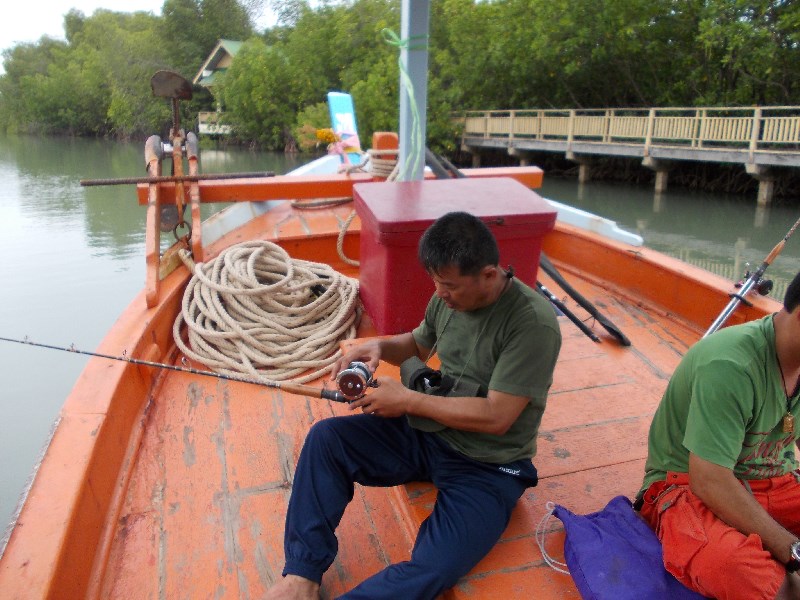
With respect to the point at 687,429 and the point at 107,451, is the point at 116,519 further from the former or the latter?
the point at 687,429

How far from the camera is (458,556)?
4.71 ft

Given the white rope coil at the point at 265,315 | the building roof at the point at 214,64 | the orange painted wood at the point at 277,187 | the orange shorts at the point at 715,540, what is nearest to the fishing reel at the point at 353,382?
the orange shorts at the point at 715,540

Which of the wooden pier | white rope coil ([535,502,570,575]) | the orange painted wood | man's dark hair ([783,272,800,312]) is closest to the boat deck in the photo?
white rope coil ([535,502,570,575])

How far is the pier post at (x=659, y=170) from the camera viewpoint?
16188mm

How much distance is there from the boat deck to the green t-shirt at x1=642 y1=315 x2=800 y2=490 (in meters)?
0.47

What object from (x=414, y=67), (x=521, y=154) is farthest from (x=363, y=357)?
(x=521, y=154)

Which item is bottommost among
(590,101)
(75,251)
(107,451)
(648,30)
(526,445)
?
(75,251)

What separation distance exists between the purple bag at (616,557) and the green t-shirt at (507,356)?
0.77ft

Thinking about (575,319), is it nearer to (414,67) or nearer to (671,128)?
(414,67)

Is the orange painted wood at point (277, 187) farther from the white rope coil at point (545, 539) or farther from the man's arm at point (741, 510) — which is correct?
the man's arm at point (741, 510)

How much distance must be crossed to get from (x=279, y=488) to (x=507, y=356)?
3.21 feet

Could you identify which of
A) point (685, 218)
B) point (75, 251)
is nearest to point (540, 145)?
point (685, 218)

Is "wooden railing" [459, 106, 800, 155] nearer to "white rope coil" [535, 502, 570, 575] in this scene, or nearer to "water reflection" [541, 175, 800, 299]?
"water reflection" [541, 175, 800, 299]

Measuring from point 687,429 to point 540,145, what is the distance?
762 inches
